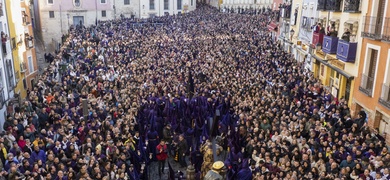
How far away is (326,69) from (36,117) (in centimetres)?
1534

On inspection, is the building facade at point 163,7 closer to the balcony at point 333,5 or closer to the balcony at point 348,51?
the balcony at point 333,5

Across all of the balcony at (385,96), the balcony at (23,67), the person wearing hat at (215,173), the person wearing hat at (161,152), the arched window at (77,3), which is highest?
the arched window at (77,3)

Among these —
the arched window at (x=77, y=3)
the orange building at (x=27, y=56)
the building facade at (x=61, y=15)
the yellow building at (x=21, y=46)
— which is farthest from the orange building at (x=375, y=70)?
the arched window at (x=77, y=3)

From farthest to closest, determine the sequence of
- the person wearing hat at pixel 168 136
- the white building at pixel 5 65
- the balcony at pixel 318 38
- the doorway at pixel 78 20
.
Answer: the doorway at pixel 78 20 → the balcony at pixel 318 38 → the white building at pixel 5 65 → the person wearing hat at pixel 168 136

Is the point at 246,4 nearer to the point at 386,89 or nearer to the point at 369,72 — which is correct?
the point at 369,72

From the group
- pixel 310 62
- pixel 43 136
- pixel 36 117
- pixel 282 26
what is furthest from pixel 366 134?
pixel 282 26

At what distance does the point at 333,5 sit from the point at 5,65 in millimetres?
17633

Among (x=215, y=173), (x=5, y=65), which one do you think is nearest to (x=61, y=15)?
(x=5, y=65)

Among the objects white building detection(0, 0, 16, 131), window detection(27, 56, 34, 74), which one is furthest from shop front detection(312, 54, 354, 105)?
window detection(27, 56, 34, 74)

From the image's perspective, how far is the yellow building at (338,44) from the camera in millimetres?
17703

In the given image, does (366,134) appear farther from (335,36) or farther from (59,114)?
(59,114)

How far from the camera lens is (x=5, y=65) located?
834 inches

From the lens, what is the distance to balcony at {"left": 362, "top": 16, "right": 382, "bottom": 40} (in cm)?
1570

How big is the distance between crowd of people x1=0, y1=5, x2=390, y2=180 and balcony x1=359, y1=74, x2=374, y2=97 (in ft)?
3.55
